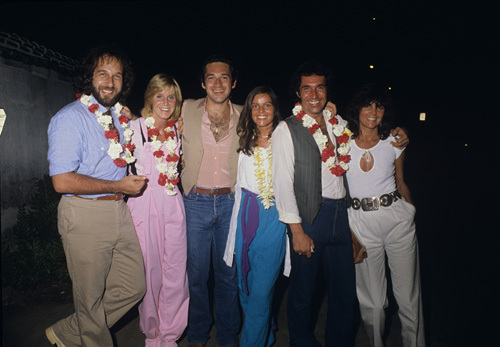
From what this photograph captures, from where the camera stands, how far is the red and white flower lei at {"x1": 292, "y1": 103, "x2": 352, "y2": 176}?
268 cm

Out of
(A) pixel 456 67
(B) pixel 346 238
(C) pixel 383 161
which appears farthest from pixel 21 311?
(A) pixel 456 67

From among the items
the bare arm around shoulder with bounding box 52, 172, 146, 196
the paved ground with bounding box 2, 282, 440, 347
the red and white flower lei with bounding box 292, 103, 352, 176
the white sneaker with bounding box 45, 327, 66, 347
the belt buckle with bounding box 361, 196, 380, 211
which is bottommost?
the paved ground with bounding box 2, 282, 440, 347

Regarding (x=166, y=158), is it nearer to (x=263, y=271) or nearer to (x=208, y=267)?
(x=208, y=267)

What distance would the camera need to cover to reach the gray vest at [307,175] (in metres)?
2.61

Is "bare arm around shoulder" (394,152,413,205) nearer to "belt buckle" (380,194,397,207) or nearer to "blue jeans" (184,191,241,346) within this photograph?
"belt buckle" (380,194,397,207)

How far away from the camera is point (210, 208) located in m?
3.04

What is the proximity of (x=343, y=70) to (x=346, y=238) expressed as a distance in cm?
1856

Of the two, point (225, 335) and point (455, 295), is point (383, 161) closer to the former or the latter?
point (225, 335)

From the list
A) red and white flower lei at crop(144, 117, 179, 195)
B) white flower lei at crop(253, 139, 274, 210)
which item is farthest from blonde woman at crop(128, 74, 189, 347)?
white flower lei at crop(253, 139, 274, 210)

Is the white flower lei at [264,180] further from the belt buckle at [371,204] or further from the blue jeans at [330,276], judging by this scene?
the belt buckle at [371,204]

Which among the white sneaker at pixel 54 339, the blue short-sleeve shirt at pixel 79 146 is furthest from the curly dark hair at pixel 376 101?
the white sneaker at pixel 54 339

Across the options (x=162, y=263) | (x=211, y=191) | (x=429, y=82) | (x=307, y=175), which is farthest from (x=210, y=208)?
(x=429, y=82)

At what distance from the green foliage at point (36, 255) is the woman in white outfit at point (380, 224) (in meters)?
4.15

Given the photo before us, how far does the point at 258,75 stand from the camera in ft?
54.6
